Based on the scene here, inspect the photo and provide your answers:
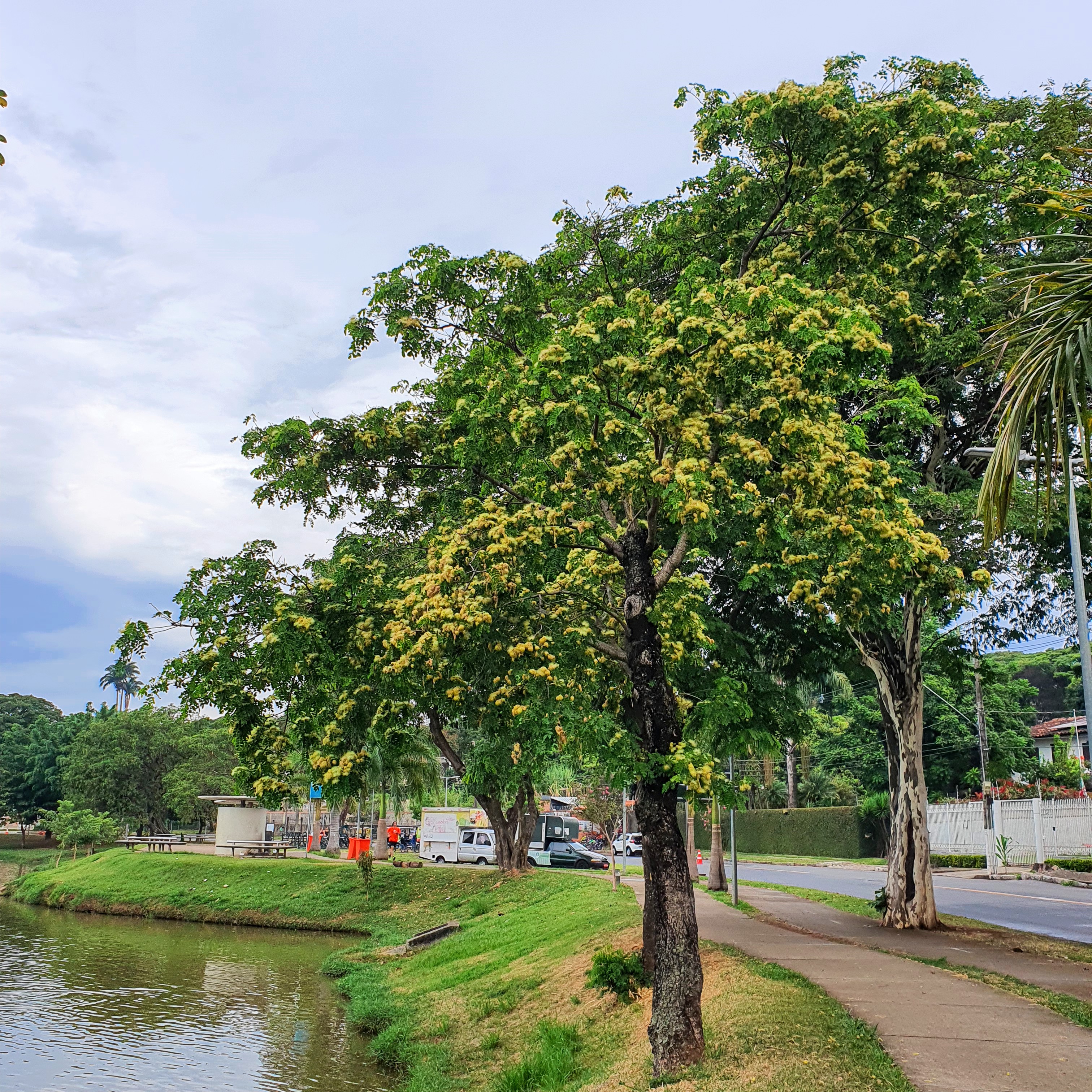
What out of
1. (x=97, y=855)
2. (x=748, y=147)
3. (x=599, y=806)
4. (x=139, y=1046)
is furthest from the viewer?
(x=599, y=806)

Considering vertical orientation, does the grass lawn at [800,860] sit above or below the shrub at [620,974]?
below

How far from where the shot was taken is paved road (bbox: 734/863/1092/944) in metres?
19.4

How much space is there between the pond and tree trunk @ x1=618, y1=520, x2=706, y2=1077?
7.05m

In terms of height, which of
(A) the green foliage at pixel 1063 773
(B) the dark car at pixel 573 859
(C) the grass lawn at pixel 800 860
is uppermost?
(A) the green foliage at pixel 1063 773

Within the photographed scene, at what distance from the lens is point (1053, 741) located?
5459 cm

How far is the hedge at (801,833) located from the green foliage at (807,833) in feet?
0.07

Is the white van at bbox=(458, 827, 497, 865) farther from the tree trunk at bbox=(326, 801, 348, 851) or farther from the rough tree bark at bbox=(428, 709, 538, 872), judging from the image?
the rough tree bark at bbox=(428, 709, 538, 872)

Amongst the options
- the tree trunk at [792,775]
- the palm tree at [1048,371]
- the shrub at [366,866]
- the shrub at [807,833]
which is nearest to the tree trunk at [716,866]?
the shrub at [366,866]

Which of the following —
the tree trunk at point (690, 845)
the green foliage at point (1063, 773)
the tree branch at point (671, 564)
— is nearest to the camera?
the tree trunk at point (690, 845)

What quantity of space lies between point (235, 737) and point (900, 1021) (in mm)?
7459

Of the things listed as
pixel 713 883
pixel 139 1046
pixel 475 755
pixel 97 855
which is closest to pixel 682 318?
pixel 475 755

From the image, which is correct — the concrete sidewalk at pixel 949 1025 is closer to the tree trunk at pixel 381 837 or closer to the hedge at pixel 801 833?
the tree trunk at pixel 381 837

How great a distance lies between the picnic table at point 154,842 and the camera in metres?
48.4

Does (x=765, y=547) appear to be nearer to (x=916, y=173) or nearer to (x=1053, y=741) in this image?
(x=916, y=173)
